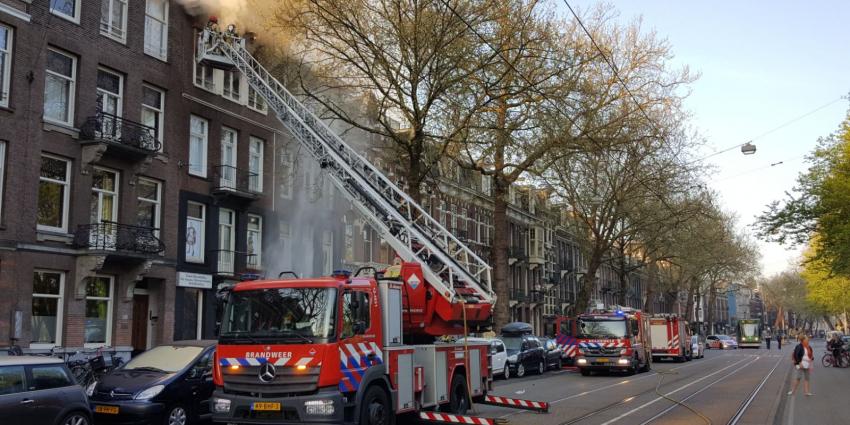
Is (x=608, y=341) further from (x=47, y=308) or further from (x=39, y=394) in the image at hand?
(x=39, y=394)

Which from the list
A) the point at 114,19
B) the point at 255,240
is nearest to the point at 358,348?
the point at 114,19

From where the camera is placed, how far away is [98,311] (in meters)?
21.8

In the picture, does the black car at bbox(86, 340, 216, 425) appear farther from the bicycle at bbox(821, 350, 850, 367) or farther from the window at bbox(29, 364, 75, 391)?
the bicycle at bbox(821, 350, 850, 367)

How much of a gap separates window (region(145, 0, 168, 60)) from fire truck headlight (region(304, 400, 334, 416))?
17876mm

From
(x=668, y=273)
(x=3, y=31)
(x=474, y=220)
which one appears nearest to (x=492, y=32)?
(x=3, y=31)

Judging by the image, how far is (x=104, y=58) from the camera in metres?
22.0

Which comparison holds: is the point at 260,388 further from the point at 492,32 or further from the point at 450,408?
the point at 492,32

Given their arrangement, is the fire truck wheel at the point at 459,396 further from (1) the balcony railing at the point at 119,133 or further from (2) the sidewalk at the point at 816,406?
(1) the balcony railing at the point at 119,133

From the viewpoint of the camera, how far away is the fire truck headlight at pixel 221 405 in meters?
9.95

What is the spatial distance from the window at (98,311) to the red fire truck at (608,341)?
16.6 m

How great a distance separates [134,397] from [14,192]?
34.5 ft

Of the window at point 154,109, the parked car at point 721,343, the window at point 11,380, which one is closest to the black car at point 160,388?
the window at point 11,380

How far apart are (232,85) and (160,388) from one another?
17.7m

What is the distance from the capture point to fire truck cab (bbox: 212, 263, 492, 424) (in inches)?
382
